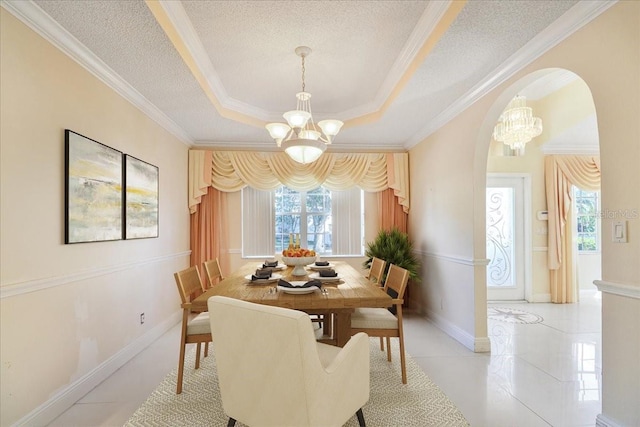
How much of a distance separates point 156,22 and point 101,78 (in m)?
0.92

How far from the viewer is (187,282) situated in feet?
8.48

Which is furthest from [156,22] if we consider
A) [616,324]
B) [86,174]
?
[616,324]

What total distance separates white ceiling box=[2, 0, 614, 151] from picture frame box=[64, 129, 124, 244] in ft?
1.97

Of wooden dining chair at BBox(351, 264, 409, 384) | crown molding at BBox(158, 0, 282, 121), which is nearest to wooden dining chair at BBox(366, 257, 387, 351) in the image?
wooden dining chair at BBox(351, 264, 409, 384)

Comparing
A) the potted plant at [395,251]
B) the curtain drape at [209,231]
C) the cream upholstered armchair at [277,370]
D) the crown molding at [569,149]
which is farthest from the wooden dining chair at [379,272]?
the crown molding at [569,149]

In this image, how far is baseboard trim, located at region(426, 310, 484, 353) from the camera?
319 centimetres

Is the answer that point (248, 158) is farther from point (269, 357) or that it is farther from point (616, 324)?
point (616, 324)

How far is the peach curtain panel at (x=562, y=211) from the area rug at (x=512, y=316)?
38.2 inches

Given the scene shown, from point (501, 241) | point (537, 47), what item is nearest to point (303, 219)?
point (501, 241)

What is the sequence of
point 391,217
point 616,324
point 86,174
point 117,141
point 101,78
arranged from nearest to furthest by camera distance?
point 616,324 → point 86,174 → point 101,78 → point 117,141 → point 391,217

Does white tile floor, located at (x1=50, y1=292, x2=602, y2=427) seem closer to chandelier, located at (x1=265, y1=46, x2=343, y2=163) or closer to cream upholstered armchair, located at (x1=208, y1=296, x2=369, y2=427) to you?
cream upholstered armchair, located at (x1=208, y1=296, x2=369, y2=427)

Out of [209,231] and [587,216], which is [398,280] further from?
[587,216]

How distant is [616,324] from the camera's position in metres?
1.80

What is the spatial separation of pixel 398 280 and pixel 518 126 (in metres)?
2.55
